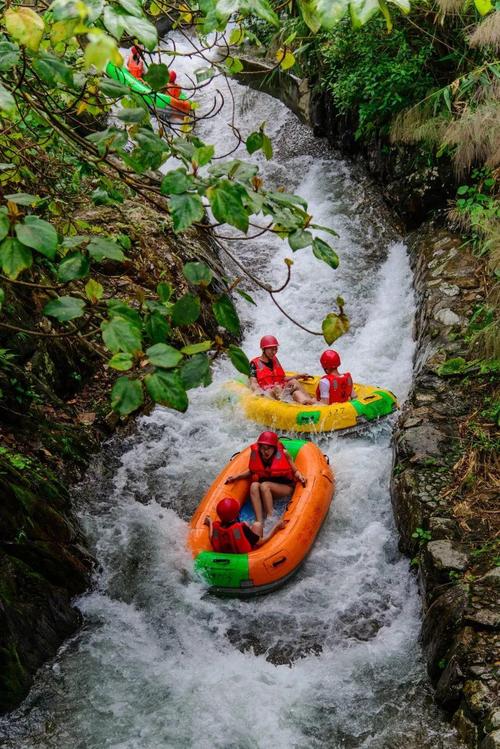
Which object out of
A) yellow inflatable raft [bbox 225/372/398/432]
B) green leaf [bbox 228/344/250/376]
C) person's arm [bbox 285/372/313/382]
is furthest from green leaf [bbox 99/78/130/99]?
person's arm [bbox 285/372/313/382]

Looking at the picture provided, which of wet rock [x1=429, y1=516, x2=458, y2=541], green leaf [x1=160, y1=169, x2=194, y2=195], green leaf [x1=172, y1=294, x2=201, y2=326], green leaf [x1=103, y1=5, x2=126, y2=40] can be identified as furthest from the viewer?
wet rock [x1=429, y1=516, x2=458, y2=541]

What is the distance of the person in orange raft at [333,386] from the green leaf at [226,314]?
5035 mm

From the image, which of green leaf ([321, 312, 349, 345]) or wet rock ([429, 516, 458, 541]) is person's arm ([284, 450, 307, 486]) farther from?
green leaf ([321, 312, 349, 345])

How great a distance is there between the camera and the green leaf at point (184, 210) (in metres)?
1.65

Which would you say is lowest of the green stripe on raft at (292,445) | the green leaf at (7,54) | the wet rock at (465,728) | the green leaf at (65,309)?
the wet rock at (465,728)

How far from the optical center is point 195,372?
1.76 m

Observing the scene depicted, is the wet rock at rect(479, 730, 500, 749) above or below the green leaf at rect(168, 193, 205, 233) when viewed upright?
below

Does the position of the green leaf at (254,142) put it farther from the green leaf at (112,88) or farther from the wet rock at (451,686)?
the wet rock at (451,686)

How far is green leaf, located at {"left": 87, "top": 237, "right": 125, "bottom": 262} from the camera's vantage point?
75.4 inches

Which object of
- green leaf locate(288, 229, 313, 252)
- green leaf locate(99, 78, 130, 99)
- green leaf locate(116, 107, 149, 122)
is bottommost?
green leaf locate(288, 229, 313, 252)

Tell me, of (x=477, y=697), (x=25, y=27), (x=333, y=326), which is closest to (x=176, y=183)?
(x=25, y=27)

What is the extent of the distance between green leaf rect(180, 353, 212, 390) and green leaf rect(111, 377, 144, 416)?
126 mm

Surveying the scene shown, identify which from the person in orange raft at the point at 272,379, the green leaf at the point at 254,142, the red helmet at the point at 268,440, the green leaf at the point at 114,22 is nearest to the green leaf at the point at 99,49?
the green leaf at the point at 114,22

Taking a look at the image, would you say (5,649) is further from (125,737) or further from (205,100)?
(205,100)
